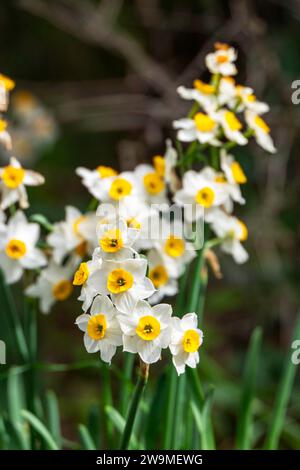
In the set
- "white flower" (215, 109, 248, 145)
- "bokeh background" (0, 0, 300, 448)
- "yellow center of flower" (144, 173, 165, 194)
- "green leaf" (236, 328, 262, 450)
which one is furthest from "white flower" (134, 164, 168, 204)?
"bokeh background" (0, 0, 300, 448)

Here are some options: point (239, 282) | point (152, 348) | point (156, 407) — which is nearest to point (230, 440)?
point (239, 282)

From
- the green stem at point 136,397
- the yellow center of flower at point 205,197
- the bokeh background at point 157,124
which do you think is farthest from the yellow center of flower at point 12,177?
the bokeh background at point 157,124

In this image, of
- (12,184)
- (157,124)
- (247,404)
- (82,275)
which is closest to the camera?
(82,275)

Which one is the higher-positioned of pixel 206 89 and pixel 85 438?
pixel 206 89

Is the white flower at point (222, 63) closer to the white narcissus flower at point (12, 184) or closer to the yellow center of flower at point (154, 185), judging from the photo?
the yellow center of flower at point (154, 185)

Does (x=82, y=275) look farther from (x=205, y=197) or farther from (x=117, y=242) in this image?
(x=205, y=197)

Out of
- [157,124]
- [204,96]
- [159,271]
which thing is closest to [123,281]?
[159,271]

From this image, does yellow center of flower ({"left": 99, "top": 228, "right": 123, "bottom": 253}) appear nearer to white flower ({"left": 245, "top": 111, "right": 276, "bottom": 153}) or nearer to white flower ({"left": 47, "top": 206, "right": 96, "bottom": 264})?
white flower ({"left": 47, "top": 206, "right": 96, "bottom": 264})
